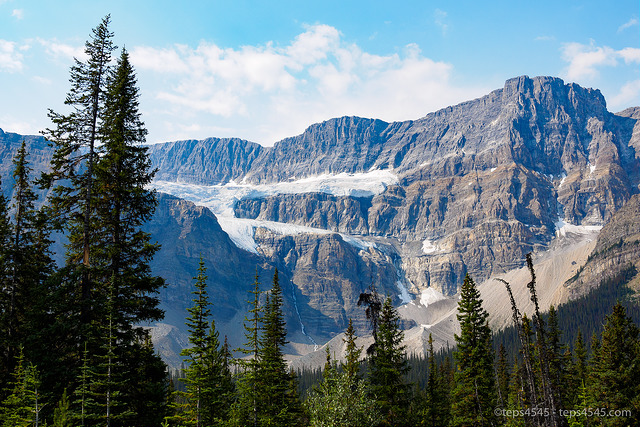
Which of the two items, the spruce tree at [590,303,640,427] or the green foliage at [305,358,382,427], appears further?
the spruce tree at [590,303,640,427]

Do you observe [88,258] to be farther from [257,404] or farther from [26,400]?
[257,404]

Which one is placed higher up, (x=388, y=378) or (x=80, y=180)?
(x=80, y=180)

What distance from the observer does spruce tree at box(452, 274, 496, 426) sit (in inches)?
1585

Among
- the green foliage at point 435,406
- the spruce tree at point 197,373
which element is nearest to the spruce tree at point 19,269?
the spruce tree at point 197,373

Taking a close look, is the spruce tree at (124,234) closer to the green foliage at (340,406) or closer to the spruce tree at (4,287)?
the spruce tree at (4,287)

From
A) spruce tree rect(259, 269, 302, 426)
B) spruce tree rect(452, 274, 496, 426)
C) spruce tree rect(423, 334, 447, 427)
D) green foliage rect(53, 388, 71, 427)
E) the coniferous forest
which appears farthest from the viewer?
spruce tree rect(423, 334, 447, 427)

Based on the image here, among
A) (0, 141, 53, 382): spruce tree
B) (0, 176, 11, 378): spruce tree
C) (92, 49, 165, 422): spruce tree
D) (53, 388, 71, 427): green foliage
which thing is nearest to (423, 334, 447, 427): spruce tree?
(92, 49, 165, 422): spruce tree

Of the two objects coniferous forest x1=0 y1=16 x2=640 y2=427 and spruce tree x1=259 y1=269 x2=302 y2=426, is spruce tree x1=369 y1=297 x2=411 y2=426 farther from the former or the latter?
coniferous forest x1=0 y1=16 x2=640 y2=427

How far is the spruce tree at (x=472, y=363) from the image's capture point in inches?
1585

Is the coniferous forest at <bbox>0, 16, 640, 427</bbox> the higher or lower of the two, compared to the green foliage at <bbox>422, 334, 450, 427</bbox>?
higher

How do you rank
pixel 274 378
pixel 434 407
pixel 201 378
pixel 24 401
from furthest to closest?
pixel 434 407
pixel 274 378
pixel 201 378
pixel 24 401

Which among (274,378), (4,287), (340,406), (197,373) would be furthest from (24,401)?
(274,378)

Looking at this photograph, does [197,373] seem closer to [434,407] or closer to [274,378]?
→ [274,378]

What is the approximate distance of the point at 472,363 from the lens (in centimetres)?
4069
